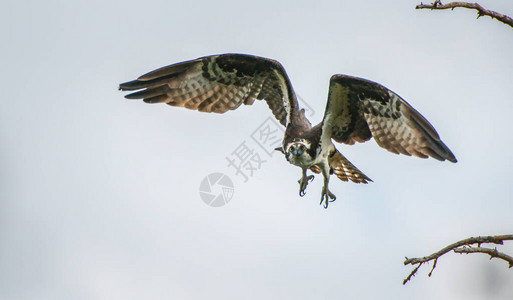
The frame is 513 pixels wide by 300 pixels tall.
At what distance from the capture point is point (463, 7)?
4.70m

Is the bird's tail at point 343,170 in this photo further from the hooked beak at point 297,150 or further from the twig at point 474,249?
the twig at point 474,249

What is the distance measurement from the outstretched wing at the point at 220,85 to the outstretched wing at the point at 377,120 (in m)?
0.66

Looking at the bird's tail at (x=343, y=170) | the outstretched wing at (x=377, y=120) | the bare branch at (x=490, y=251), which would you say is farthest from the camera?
the bird's tail at (x=343, y=170)

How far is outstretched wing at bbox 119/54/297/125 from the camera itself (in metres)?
9.09

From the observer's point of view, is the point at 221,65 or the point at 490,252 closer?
the point at 490,252

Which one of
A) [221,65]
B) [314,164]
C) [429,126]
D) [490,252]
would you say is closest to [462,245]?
[490,252]

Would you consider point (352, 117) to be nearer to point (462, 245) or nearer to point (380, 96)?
point (380, 96)

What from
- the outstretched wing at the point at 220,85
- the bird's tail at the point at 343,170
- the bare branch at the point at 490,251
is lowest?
the bare branch at the point at 490,251

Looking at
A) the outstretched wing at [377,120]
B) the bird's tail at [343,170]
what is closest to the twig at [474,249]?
the outstretched wing at [377,120]

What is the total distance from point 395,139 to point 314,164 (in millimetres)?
1124

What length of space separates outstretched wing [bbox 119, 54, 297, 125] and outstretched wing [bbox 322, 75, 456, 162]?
66cm

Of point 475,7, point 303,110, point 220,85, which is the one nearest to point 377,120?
point 303,110

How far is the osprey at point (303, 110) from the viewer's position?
830cm

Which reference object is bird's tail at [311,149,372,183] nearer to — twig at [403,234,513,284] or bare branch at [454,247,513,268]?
twig at [403,234,513,284]
